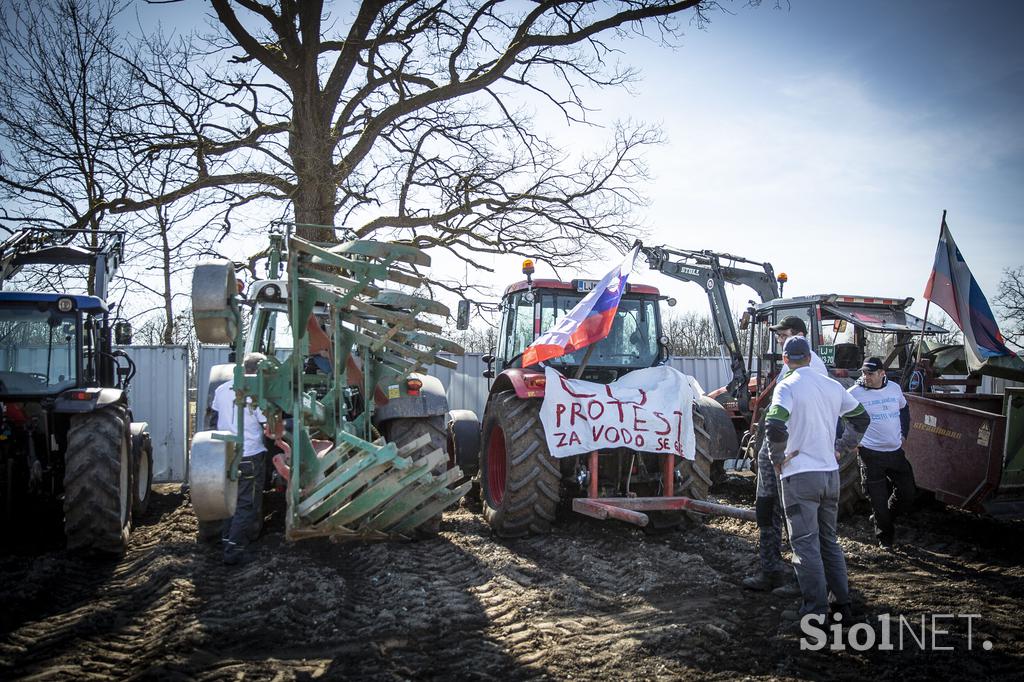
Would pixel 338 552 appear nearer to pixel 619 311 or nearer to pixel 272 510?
pixel 272 510

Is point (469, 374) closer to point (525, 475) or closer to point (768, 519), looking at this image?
point (525, 475)

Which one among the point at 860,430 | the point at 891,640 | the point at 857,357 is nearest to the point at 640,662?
the point at 891,640

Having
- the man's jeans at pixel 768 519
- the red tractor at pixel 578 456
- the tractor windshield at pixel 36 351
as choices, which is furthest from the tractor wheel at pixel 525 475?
the tractor windshield at pixel 36 351

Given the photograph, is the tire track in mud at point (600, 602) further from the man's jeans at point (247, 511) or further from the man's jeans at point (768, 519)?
the man's jeans at point (247, 511)

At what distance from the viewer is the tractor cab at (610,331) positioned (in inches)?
281

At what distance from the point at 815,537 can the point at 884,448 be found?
7.75ft

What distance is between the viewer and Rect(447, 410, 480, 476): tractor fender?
7.93 meters

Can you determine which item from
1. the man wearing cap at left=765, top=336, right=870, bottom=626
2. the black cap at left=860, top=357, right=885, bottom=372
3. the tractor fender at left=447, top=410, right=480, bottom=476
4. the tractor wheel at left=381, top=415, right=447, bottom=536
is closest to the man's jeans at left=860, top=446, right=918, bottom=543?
the black cap at left=860, top=357, right=885, bottom=372

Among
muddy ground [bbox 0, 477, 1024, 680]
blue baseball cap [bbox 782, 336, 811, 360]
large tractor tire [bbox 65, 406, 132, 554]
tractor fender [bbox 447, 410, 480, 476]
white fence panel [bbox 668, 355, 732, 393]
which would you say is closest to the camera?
muddy ground [bbox 0, 477, 1024, 680]

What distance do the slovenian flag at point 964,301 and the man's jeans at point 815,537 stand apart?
3.70 meters

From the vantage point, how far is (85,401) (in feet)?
19.0

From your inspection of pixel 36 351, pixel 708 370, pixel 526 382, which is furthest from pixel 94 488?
pixel 708 370

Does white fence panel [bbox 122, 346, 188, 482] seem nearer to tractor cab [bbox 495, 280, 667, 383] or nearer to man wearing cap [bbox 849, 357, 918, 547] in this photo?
tractor cab [bbox 495, 280, 667, 383]

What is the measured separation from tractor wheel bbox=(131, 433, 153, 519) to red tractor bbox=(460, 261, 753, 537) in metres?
3.51
